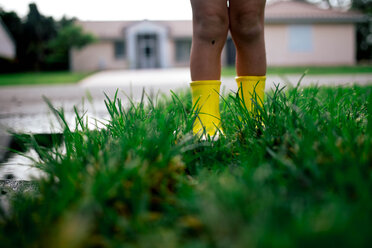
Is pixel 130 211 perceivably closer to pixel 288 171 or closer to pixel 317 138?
pixel 288 171

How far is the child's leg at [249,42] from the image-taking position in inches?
63.7

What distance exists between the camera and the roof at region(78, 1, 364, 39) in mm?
18359

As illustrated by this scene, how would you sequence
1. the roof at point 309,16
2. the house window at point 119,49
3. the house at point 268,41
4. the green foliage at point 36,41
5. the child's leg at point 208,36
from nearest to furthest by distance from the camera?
the child's leg at point 208,36, the roof at point 309,16, the house at point 268,41, the house window at point 119,49, the green foliage at point 36,41

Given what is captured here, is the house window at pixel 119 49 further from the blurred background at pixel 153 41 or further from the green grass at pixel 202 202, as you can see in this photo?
the green grass at pixel 202 202

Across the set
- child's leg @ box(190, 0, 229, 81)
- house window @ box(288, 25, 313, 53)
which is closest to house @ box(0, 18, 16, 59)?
house window @ box(288, 25, 313, 53)

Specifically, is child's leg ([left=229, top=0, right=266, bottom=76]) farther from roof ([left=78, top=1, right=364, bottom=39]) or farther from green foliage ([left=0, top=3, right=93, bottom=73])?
green foliage ([left=0, top=3, right=93, bottom=73])

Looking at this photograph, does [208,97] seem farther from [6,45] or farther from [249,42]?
[6,45]

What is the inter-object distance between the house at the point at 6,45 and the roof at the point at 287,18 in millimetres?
5279

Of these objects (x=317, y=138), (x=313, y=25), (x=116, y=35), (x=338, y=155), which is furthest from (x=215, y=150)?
(x=116, y=35)

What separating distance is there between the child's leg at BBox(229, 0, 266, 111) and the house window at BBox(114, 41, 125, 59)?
2287 cm

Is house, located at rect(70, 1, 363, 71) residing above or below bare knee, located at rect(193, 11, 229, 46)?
above

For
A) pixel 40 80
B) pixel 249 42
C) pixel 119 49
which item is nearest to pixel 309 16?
pixel 119 49

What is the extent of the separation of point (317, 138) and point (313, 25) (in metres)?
19.5

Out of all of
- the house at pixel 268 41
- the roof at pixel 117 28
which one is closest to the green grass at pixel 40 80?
the house at pixel 268 41
